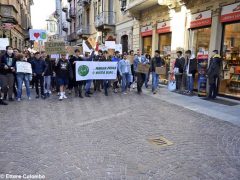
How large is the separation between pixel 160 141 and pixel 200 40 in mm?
7775

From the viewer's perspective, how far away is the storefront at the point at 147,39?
15979 millimetres

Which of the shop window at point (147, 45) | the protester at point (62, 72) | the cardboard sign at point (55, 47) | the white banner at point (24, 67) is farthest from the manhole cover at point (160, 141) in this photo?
the shop window at point (147, 45)

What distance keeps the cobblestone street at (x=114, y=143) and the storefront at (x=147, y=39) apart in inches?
357

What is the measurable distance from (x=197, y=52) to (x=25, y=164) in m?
9.76

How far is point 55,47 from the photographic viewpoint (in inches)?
412

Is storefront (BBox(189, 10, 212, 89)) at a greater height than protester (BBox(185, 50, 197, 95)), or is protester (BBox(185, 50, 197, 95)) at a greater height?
storefront (BBox(189, 10, 212, 89))

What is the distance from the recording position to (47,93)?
31.8ft

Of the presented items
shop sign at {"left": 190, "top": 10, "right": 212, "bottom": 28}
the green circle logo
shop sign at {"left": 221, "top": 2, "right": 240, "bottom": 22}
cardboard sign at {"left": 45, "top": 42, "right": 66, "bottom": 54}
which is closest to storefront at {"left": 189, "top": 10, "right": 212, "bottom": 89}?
shop sign at {"left": 190, "top": 10, "right": 212, "bottom": 28}

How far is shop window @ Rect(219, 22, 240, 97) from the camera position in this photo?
373 inches

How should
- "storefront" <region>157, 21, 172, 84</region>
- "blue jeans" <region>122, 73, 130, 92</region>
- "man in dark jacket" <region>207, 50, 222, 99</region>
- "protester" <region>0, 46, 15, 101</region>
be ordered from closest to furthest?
1. "protester" <region>0, 46, 15, 101</region>
2. "man in dark jacket" <region>207, 50, 222, 99</region>
3. "blue jeans" <region>122, 73, 130, 92</region>
4. "storefront" <region>157, 21, 172, 84</region>

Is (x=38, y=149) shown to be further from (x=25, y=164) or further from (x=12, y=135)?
(x=12, y=135)

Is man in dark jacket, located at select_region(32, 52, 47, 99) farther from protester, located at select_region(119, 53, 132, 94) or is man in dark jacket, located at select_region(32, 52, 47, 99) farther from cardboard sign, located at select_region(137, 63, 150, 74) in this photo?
cardboard sign, located at select_region(137, 63, 150, 74)

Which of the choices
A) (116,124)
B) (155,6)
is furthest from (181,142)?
(155,6)

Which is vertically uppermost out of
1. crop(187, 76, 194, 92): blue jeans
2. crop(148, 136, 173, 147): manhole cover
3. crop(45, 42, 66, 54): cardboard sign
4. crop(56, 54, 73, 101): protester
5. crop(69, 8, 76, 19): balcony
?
crop(69, 8, 76, 19): balcony
